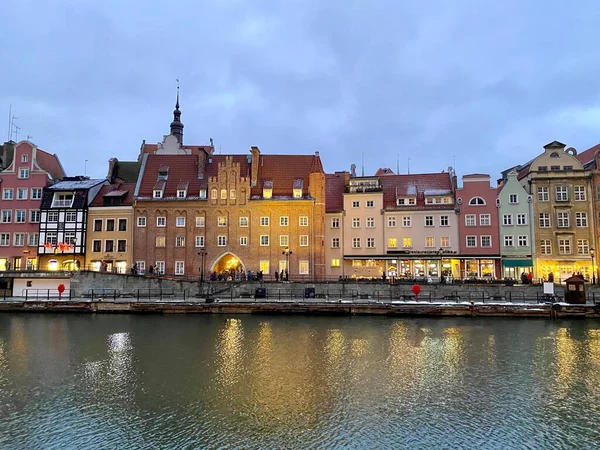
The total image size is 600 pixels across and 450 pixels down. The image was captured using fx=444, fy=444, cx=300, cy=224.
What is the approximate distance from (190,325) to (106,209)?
27.6m

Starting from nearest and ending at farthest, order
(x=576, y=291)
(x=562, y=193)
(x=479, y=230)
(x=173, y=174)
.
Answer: (x=576, y=291) → (x=562, y=193) → (x=479, y=230) → (x=173, y=174)

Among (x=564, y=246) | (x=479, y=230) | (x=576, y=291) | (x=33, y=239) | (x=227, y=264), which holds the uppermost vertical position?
(x=479, y=230)

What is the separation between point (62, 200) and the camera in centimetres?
5491

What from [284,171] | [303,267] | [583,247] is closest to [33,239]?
[284,171]

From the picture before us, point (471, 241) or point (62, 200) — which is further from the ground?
point (62, 200)

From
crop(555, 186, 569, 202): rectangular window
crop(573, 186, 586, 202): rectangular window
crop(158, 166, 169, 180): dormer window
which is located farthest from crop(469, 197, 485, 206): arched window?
crop(158, 166, 169, 180): dormer window

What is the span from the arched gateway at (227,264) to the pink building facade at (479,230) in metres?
26.6

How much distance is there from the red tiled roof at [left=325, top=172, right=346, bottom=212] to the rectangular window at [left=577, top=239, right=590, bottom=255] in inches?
1087

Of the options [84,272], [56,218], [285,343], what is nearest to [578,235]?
[285,343]

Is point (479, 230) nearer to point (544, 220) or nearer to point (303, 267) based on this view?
point (544, 220)

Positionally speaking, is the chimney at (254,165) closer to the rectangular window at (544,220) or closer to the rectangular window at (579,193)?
the rectangular window at (544,220)

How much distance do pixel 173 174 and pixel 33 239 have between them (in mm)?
18559

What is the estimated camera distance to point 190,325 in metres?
33.7

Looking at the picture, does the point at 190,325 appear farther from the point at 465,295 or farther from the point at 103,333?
the point at 465,295
